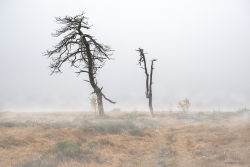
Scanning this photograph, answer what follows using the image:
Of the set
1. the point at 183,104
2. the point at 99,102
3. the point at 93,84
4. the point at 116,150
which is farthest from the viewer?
the point at 183,104

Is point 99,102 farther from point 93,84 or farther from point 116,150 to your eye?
point 116,150

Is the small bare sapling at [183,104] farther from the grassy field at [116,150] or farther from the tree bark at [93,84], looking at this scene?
the grassy field at [116,150]

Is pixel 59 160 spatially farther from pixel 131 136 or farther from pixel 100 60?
pixel 100 60

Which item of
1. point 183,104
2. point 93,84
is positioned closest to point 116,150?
point 93,84

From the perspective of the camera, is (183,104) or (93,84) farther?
(183,104)

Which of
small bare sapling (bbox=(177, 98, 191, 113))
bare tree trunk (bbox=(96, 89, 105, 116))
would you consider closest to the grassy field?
bare tree trunk (bbox=(96, 89, 105, 116))

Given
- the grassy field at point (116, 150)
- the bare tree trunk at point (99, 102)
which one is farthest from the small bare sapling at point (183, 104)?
the grassy field at point (116, 150)

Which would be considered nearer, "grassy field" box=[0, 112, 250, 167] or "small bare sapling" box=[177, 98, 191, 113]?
"grassy field" box=[0, 112, 250, 167]

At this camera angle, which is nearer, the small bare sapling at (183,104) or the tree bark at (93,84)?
the tree bark at (93,84)

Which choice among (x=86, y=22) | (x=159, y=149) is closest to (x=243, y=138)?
(x=159, y=149)

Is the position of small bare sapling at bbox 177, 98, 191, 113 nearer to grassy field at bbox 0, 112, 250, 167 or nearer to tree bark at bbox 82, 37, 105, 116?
tree bark at bbox 82, 37, 105, 116

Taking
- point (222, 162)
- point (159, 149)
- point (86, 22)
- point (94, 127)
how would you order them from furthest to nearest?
point (86, 22) < point (94, 127) < point (159, 149) < point (222, 162)

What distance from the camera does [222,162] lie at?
8586 mm

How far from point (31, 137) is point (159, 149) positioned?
721cm
